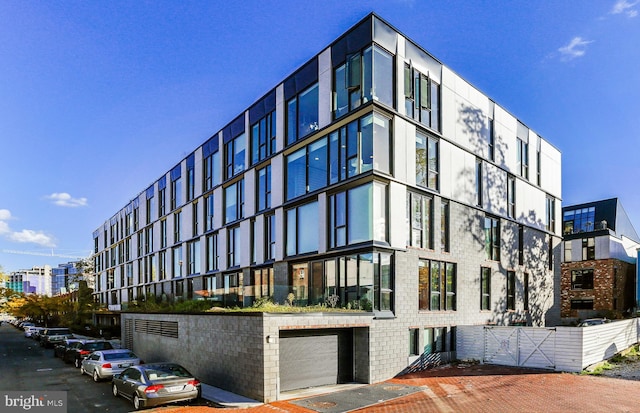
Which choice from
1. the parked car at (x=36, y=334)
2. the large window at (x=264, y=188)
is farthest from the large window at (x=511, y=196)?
the parked car at (x=36, y=334)

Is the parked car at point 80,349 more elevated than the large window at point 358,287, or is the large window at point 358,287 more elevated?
the large window at point 358,287

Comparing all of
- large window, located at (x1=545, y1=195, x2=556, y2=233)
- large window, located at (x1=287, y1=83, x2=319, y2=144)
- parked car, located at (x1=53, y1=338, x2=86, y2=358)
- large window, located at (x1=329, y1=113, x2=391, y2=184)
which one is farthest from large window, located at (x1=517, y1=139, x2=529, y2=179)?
parked car, located at (x1=53, y1=338, x2=86, y2=358)

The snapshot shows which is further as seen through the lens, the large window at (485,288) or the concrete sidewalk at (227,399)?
the large window at (485,288)

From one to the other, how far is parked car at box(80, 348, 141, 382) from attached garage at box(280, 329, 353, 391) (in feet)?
25.2

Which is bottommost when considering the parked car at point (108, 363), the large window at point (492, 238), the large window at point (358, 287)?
the parked car at point (108, 363)

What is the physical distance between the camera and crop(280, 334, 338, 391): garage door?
50.1ft

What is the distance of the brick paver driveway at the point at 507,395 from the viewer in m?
12.8

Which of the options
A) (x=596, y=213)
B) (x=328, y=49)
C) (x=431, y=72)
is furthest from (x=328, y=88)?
(x=596, y=213)

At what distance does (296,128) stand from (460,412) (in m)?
14.5

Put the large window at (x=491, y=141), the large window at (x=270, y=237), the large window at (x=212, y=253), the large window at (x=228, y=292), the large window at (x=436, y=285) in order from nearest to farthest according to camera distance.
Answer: the large window at (x=228, y=292) → the large window at (x=436, y=285) → the large window at (x=270, y=237) → the large window at (x=491, y=141) → the large window at (x=212, y=253)

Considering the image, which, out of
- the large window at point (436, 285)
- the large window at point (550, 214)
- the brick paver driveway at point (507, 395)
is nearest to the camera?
the brick paver driveway at point (507, 395)

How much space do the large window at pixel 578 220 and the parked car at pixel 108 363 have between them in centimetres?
4475

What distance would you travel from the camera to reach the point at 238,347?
49.9ft

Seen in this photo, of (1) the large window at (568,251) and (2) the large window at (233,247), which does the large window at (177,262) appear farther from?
(1) the large window at (568,251)
